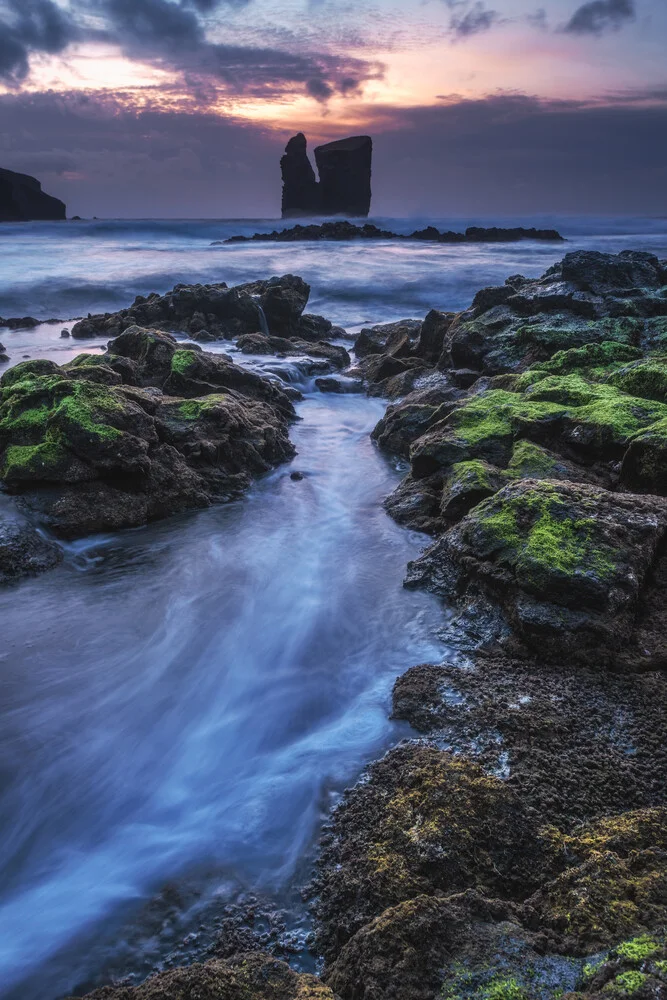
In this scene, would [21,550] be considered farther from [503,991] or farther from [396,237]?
[396,237]

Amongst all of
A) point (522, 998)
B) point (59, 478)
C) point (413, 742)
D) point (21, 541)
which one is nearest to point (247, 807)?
point (413, 742)

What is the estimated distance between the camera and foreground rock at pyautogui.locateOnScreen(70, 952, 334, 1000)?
101 inches

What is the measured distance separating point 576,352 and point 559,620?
682cm

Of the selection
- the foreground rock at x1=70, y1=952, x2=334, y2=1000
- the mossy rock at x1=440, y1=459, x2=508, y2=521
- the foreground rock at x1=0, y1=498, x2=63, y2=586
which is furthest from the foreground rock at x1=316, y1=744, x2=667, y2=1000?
the foreground rock at x1=0, y1=498, x2=63, y2=586

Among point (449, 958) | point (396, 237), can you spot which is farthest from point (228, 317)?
point (396, 237)

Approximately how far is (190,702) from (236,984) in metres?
3.06

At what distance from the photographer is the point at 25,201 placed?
112375 mm

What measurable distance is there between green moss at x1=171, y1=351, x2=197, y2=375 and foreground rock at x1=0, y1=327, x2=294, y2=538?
67 cm

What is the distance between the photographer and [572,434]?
7.84m

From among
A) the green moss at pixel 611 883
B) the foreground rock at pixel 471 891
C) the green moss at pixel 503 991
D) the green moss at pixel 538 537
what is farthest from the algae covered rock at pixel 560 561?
the green moss at pixel 503 991

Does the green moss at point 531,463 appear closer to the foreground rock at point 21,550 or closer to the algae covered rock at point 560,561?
the algae covered rock at point 560,561

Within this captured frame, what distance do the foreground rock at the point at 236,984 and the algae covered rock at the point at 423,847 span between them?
0.56 meters

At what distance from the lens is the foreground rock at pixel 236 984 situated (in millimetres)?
2566

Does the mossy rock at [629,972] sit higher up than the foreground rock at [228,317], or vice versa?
the foreground rock at [228,317]
